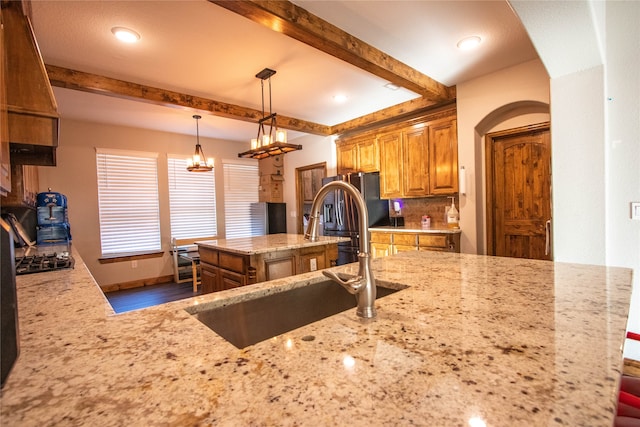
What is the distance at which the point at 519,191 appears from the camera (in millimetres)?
3373

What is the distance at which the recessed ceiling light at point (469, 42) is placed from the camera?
8.38ft

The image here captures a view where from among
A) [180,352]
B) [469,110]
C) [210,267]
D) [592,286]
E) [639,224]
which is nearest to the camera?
[180,352]

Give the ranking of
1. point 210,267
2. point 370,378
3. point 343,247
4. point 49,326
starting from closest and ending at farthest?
point 370,378
point 49,326
point 210,267
point 343,247

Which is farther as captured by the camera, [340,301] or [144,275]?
[144,275]

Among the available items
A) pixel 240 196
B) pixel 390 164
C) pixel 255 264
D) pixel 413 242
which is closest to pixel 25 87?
pixel 255 264

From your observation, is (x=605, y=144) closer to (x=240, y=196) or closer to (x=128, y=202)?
(x=240, y=196)

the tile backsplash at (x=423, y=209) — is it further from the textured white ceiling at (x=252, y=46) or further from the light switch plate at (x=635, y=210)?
the light switch plate at (x=635, y=210)

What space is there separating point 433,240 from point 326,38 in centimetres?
252

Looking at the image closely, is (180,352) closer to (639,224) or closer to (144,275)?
(639,224)

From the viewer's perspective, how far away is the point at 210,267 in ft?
10.3

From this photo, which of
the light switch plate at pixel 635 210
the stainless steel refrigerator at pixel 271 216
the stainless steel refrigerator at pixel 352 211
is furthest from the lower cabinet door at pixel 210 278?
the light switch plate at pixel 635 210

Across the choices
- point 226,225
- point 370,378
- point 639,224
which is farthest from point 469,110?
point 226,225

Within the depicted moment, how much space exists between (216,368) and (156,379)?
0.33 feet

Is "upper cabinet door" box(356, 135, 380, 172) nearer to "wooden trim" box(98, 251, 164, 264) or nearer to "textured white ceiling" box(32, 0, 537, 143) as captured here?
"textured white ceiling" box(32, 0, 537, 143)
